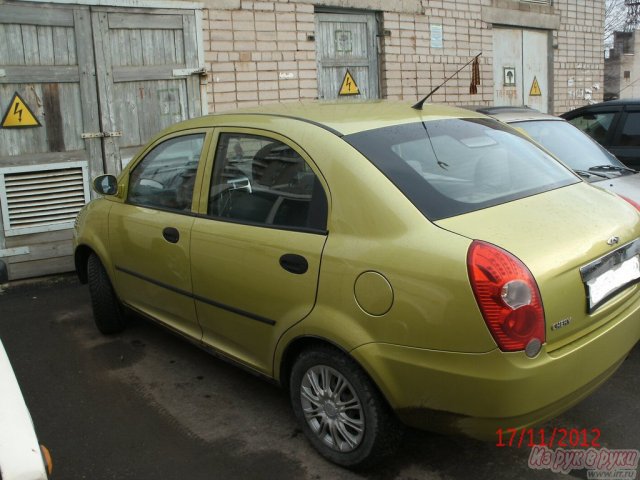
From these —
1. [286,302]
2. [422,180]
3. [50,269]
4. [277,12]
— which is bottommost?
[50,269]

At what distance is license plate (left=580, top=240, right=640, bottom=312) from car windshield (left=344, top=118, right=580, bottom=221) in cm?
47

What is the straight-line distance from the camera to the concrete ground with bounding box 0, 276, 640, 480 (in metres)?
2.98

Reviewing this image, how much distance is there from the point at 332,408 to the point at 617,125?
17.7ft

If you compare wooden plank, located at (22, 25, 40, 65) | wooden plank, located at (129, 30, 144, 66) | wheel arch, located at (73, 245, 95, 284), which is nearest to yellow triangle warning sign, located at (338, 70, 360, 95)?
wooden plank, located at (129, 30, 144, 66)

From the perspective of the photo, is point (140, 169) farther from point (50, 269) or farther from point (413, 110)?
point (50, 269)

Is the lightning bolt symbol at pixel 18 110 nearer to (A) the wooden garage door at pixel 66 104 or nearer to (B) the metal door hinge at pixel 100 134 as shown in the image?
(A) the wooden garage door at pixel 66 104

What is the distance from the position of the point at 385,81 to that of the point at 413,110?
570 centimetres

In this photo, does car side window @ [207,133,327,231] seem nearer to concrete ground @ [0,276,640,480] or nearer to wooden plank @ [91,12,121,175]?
concrete ground @ [0,276,640,480]

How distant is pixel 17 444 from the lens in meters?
1.84

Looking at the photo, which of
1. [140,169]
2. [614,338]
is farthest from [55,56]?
[614,338]

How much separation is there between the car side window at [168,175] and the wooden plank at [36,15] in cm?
280

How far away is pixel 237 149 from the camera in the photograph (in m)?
3.46

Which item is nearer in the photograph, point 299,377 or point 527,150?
point 299,377

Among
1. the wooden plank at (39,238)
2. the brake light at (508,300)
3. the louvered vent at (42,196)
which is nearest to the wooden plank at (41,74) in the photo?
the louvered vent at (42,196)
